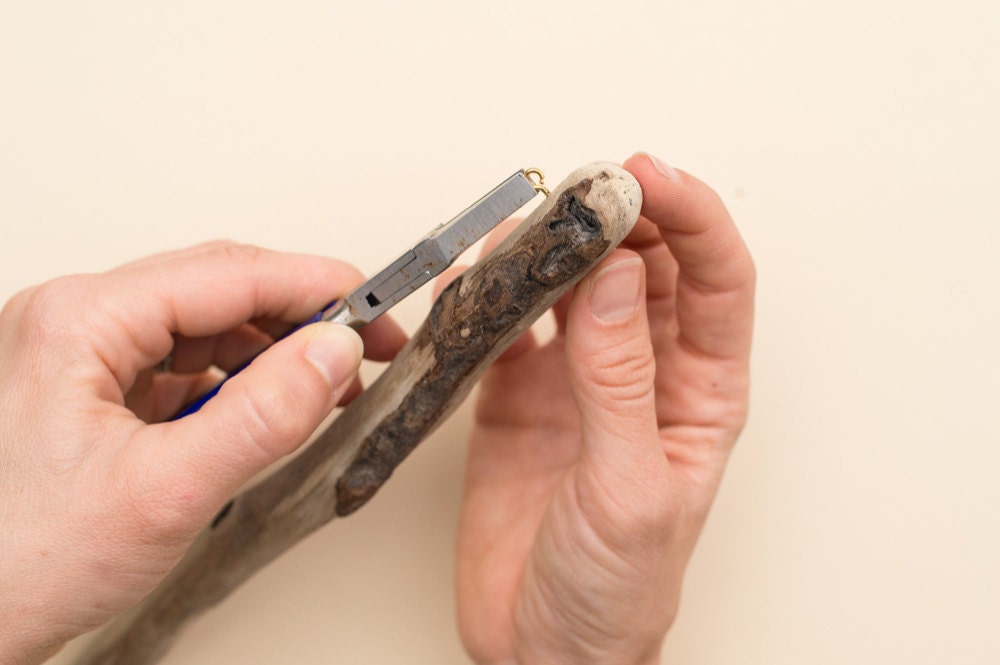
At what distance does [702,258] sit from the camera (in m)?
1.18

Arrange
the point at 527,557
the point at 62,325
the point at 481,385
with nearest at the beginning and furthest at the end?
the point at 62,325, the point at 527,557, the point at 481,385

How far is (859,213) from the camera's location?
1485 mm

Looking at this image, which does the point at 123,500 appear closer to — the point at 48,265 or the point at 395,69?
the point at 48,265

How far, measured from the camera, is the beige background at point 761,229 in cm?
148

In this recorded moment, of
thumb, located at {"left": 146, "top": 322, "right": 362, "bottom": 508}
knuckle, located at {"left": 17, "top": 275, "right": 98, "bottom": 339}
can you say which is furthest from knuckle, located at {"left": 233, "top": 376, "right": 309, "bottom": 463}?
knuckle, located at {"left": 17, "top": 275, "right": 98, "bottom": 339}

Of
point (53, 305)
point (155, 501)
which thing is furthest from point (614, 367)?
point (53, 305)

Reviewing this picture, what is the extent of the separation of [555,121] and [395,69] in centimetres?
32

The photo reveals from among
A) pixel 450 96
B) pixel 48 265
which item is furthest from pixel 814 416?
pixel 48 265

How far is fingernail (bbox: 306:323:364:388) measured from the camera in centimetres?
97

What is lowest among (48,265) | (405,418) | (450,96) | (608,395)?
(608,395)

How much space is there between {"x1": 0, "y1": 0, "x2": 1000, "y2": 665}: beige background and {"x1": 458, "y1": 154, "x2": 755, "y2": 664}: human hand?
0.16m

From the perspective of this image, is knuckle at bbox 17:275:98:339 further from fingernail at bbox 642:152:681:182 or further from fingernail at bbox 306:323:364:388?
fingernail at bbox 642:152:681:182

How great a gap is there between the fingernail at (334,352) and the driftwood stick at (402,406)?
9cm

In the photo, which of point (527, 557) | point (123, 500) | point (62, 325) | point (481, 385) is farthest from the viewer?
point (481, 385)
